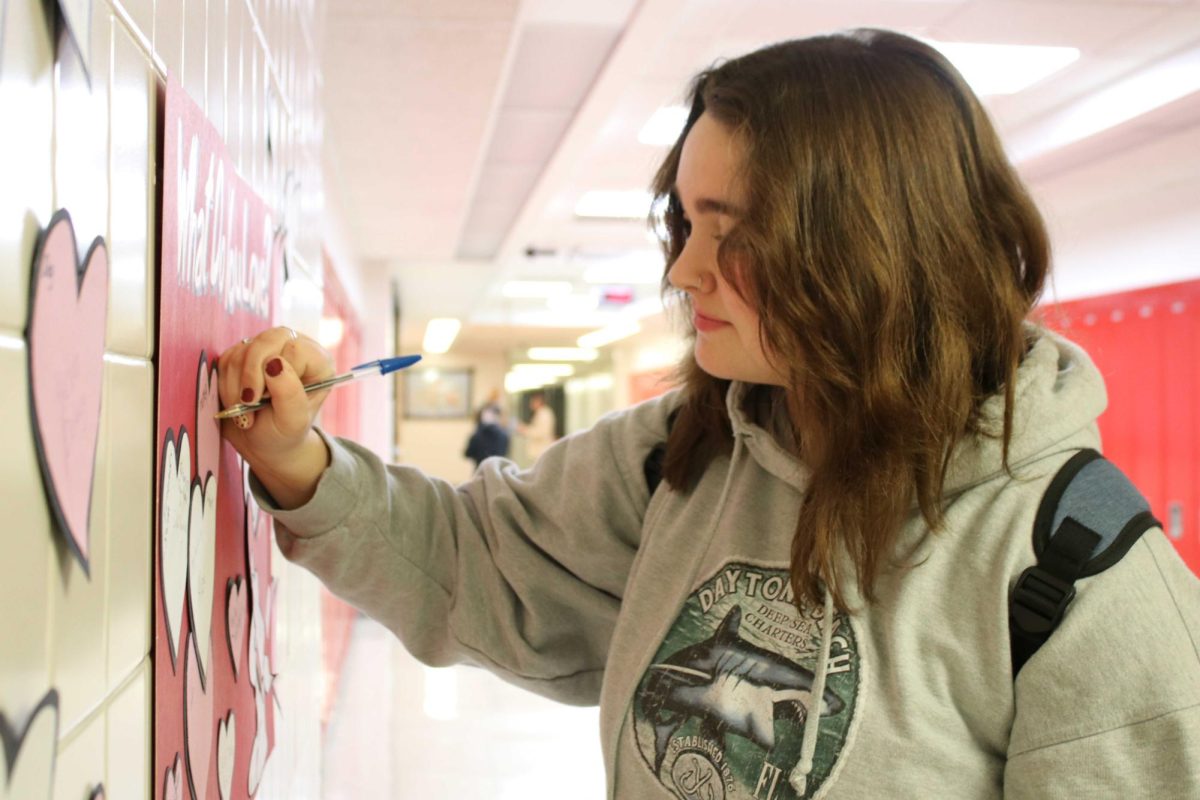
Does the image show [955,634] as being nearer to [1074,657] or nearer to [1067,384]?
[1074,657]

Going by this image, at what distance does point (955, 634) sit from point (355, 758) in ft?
11.8

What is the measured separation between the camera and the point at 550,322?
1343 centimetres

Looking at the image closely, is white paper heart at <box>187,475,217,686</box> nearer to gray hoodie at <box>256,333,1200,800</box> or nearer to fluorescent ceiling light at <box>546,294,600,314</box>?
gray hoodie at <box>256,333,1200,800</box>

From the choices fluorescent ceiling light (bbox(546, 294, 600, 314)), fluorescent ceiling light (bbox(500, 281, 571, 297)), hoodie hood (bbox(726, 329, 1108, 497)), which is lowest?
hoodie hood (bbox(726, 329, 1108, 497))

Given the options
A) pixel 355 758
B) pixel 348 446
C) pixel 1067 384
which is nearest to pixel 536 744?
pixel 355 758

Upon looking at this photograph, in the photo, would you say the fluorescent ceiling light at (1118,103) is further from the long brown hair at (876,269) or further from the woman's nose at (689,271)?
the woman's nose at (689,271)

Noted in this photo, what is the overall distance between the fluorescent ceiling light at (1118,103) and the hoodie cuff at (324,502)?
389 cm

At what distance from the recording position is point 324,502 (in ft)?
3.29

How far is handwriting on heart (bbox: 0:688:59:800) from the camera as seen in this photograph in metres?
0.40

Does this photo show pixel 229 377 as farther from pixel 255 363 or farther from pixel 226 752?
pixel 226 752

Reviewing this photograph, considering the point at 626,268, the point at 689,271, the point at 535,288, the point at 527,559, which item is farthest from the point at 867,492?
the point at 535,288

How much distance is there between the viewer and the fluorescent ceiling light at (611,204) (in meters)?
6.04

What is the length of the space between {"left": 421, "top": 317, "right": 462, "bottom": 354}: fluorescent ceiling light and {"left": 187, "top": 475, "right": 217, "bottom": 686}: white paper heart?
39.9ft

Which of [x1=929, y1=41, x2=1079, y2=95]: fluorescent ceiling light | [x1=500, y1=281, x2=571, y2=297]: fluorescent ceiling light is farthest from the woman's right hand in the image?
[x1=500, y1=281, x2=571, y2=297]: fluorescent ceiling light
